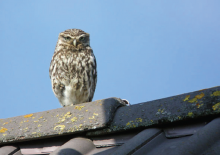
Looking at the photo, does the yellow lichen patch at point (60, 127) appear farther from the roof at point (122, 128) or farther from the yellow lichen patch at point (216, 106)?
the yellow lichen patch at point (216, 106)

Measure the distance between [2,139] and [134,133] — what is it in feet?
2.61

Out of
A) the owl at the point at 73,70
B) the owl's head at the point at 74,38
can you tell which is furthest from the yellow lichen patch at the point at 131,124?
the owl's head at the point at 74,38

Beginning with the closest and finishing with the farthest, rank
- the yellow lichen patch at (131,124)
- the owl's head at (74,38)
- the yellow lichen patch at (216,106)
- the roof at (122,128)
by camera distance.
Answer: the roof at (122,128)
the yellow lichen patch at (216,106)
the yellow lichen patch at (131,124)
the owl's head at (74,38)

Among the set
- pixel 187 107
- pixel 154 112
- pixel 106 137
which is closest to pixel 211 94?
pixel 187 107

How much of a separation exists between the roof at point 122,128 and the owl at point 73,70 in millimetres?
1790

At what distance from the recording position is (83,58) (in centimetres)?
390

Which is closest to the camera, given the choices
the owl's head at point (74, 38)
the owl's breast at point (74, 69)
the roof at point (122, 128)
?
the roof at point (122, 128)

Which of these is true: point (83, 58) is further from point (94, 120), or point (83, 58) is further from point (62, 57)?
point (94, 120)

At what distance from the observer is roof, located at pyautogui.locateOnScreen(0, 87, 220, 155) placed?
4.41 feet

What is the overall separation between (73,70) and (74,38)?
576 millimetres

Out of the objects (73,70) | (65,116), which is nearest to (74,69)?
(73,70)

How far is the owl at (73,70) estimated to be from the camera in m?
3.80

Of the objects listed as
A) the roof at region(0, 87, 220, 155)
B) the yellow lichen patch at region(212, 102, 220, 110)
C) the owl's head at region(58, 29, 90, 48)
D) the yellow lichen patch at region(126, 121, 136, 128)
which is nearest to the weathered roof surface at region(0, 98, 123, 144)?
the roof at region(0, 87, 220, 155)

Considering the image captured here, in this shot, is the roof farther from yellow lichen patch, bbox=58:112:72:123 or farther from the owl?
the owl
